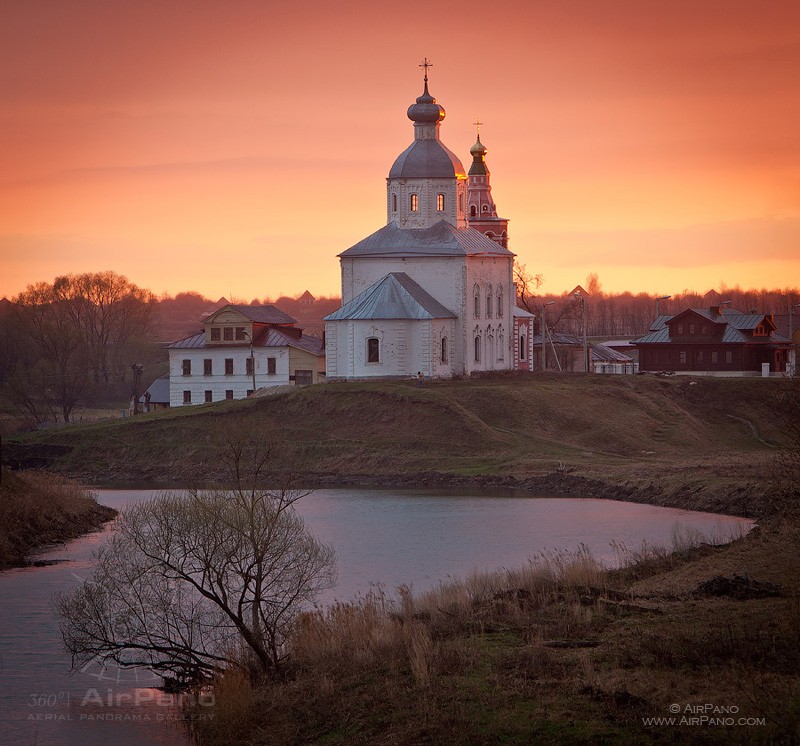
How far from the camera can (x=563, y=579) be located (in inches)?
982

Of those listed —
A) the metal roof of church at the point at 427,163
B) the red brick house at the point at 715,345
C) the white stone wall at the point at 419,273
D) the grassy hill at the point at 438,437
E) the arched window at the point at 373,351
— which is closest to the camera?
the grassy hill at the point at 438,437

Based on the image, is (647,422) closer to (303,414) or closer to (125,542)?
(303,414)

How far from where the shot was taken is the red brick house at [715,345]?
2985 inches

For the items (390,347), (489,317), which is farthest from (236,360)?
(489,317)

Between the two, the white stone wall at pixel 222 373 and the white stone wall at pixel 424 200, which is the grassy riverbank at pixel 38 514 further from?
the white stone wall at pixel 424 200

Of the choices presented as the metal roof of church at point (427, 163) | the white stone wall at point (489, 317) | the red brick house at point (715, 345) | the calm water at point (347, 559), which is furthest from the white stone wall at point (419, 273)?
the calm water at point (347, 559)

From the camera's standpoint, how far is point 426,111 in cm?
6606

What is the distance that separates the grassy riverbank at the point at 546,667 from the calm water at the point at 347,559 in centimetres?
174

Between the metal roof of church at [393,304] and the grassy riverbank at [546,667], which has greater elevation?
the metal roof of church at [393,304]

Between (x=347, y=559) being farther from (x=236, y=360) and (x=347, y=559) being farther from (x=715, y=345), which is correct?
(x=715, y=345)

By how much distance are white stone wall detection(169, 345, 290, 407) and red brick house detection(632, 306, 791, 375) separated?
69.3 feet

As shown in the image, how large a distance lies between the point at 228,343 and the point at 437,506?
28.2 meters

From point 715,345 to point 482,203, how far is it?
17.2m

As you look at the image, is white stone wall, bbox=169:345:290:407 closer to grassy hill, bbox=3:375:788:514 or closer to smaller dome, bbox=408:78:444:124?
grassy hill, bbox=3:375:788:514
